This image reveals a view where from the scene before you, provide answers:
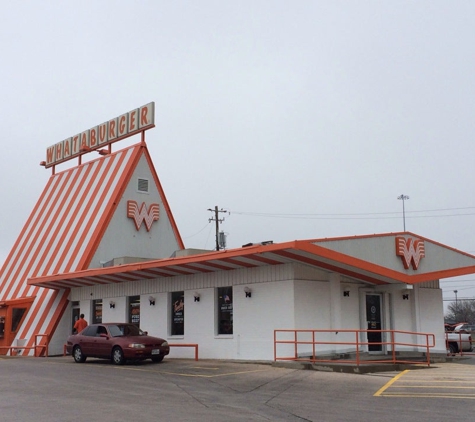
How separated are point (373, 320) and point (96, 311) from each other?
13464mm

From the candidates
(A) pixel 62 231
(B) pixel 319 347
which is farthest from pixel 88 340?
(A) pixel 62 231

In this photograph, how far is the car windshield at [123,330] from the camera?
2277cm

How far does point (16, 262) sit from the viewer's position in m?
39.3

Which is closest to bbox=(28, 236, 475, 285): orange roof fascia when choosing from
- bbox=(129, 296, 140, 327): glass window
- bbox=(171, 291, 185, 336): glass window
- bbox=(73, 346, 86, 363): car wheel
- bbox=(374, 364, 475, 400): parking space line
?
bbox=(171, 291, 185, 336): glass window

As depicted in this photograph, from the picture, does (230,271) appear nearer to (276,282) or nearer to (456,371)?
(276,282)

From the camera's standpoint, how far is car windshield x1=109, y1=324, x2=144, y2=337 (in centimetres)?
2277

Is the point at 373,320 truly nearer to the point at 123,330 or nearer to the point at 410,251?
the point at 410,251

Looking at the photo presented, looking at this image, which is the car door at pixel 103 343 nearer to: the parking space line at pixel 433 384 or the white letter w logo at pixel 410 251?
the parking space line at pixel 433 384

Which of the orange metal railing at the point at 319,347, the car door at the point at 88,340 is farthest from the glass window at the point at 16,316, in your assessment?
the orange metal railing at the point at 319,347

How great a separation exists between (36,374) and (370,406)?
10732mm

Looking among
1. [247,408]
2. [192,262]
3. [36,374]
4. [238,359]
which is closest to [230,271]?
[192,262]

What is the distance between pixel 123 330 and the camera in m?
22.9

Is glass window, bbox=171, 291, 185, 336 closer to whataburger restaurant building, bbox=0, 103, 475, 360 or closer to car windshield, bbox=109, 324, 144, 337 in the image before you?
whataburger restaurant building, bbox=0, 103, 475, 360

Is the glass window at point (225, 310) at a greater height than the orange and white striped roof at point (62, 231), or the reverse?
the orange and white striped roof at point (62, 231)
